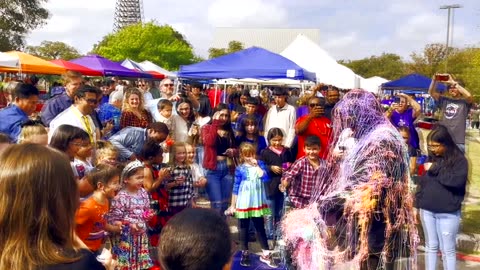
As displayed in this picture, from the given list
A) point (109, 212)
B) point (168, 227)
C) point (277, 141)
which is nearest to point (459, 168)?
point (277, 141)

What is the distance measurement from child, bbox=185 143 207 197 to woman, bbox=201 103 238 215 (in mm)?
246

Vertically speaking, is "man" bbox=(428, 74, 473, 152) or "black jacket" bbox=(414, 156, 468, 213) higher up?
"man" bbox=(428, 74, 473, 152)

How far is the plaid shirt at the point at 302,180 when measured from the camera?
4992mm

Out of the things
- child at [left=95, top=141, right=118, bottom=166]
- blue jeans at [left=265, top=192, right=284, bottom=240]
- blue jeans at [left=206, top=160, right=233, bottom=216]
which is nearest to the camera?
child at [left=95, top=141, right=118, bottom=166]

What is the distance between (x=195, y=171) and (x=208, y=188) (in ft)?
1.78

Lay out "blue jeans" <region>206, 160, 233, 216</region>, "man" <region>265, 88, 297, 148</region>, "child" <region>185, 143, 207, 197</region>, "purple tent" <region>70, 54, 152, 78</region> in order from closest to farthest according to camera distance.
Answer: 1. "child" <region>185, 143, 207, 197</region>
2. "blue jeans" <region>206, 160, 233, 216</region>
3. "man" <region>265, 88, 297, 148</region>
4. "purple tent" <region>70, 54, 152, 78</region>

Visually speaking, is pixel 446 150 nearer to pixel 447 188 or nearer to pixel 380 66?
pixel 447 188

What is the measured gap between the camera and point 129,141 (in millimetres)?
5348

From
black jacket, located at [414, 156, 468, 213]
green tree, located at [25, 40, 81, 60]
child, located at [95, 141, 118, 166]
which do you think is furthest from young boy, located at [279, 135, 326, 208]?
green tree, located at [25, 40, 81, 60]

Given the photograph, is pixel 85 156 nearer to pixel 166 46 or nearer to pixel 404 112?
pixel 404 112

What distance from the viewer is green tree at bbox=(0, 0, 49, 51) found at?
3431 centimetres

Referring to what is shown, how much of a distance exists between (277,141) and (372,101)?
192cm

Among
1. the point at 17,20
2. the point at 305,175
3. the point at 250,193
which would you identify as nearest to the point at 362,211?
the point at 305,175

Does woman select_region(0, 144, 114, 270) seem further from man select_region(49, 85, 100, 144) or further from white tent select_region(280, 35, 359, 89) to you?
white tent select_region(280, 35, 359, 89)
